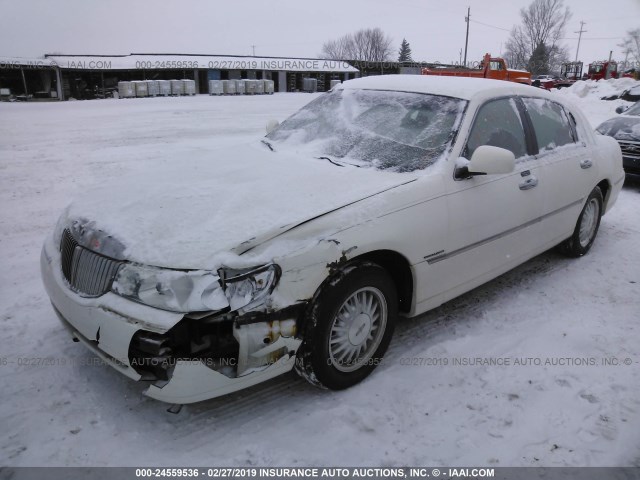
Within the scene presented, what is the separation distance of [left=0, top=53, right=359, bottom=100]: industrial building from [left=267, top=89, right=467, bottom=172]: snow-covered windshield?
37.2 metres

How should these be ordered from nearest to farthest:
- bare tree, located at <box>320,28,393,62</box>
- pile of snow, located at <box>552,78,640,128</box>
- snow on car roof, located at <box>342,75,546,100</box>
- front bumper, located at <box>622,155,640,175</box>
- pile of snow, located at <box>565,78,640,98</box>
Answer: snow on car roof, located at <box>342,75,546,100</box>, front bumper, located at <box>622,155,640,175</box>, pile of snow, located at <box>552,78,640,128</box>, pile of snow, located at <box>565,78,640,98</box>, bare tree, located at <box>320,28,393,62</box>

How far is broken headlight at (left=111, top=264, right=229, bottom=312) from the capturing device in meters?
2.21

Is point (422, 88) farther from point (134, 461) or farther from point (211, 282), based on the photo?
point (134, 461)

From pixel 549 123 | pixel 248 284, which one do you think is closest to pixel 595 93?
pixel 549 123

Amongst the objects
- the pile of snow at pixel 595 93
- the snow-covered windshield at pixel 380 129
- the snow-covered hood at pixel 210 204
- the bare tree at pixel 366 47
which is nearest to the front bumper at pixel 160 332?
the snow-covered hood at pixel 210 204

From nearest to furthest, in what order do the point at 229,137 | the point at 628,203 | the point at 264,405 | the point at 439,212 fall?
the point at 264,405 → the point at 439,212 → the point at 628,203 → the point at 229,137

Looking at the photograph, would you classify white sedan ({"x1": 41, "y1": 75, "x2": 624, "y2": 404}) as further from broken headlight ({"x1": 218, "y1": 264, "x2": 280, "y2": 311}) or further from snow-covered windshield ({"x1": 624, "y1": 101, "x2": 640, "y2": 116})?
snow-covered windshield ({"x1": 624, "y1": 101, "x2": 640, "y2": 116})

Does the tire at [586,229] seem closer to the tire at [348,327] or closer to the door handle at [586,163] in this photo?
the door handle at [586,163]

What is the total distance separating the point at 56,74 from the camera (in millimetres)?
37594

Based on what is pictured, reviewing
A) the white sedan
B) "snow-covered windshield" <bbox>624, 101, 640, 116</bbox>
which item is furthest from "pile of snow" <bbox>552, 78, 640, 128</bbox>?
the white sedan

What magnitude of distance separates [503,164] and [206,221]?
1873 mm

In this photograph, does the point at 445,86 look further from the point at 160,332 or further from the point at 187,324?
the point at 160,332

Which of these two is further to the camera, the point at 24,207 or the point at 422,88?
the point at 24,207

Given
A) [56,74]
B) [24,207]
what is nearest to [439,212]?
[24,207]
